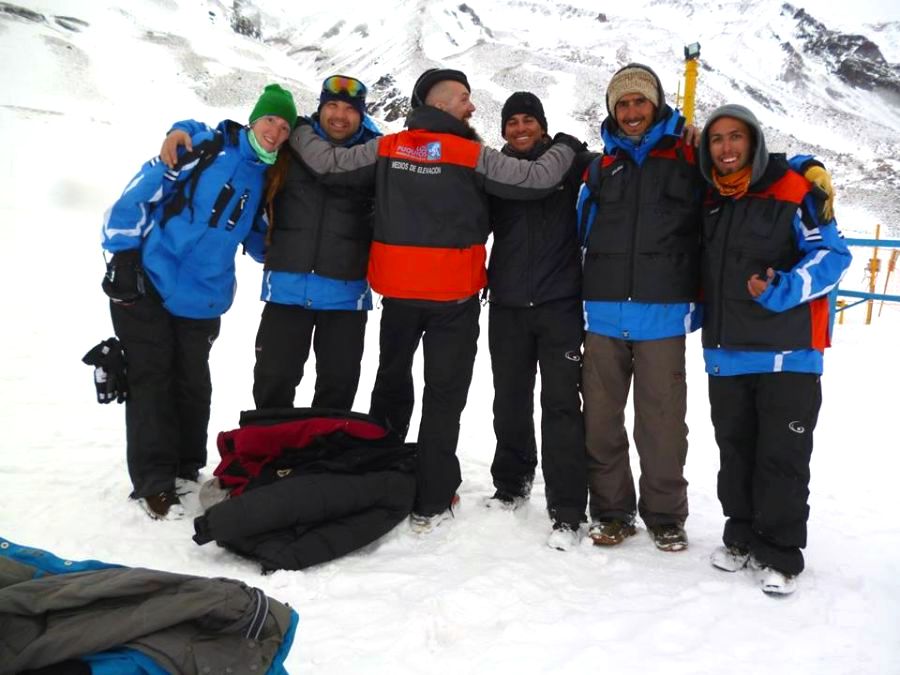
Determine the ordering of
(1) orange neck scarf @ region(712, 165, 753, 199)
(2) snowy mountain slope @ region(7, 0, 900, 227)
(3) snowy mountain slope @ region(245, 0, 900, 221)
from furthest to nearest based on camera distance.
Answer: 1. (3) snowy mountain slope @ region(245, 0, 900, 221)
2. (2) snowy mountain slope @ region(7, 0, 900, 227)
3. (1) orange neck scarf @ region(712, 165, 753, 199)

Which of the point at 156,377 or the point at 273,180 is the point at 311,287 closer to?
the point at 273,180

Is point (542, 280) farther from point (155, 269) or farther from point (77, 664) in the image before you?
point (77, 664)

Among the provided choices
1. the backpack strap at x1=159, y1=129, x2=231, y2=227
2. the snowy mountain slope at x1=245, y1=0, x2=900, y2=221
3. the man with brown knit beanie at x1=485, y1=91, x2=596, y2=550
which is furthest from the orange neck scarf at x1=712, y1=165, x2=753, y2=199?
the snowy mountain slope at x1=245, y1=0, x2=900, y2=221

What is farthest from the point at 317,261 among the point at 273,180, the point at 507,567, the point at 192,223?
the point at 507,567

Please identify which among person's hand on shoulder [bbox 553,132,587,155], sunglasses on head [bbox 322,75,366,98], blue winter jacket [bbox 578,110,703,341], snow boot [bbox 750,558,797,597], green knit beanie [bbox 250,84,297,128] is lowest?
snow boot [bbox 750,558,797,597]

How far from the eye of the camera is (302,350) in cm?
306

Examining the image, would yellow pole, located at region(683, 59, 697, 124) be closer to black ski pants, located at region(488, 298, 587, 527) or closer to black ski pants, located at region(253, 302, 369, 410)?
black ski pants, located at region(488, 298, 587, 527)

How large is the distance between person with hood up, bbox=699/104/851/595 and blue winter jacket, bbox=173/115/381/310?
5.15ft

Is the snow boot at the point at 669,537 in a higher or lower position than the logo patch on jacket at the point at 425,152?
lower

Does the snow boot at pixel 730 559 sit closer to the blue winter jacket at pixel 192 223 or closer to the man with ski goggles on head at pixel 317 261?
the man with ski goggles on head at pixel 317 261

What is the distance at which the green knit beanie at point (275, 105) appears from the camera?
9.11ft

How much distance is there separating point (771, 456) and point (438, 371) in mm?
1389

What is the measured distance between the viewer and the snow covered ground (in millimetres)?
1978

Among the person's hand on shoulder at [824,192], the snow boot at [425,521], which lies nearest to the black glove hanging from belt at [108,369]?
the snow boot at [425,521]
